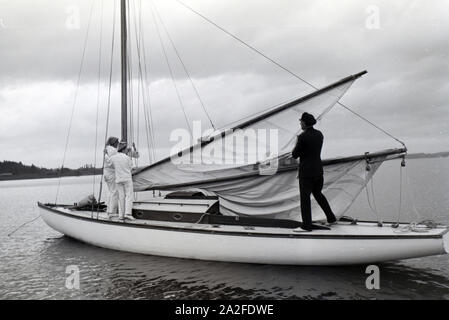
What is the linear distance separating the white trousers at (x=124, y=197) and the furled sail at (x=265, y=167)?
1.14 metres

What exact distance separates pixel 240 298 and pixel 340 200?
3698mm

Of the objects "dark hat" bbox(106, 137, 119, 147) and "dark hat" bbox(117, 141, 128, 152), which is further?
"dark hat" bbox(106, 137, 119, 147)

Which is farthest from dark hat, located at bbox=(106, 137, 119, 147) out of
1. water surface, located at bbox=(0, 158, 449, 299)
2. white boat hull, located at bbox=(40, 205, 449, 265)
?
water surface, located at bbox=(0, 158, 449, 299)

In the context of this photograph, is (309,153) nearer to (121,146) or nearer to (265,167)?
(265,167)

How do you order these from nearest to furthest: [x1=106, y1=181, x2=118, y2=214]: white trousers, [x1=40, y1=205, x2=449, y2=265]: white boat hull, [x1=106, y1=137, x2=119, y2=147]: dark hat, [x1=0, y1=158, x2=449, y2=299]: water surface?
[x1=0, y1=158, x2=449, y2=299]: water surface, [x1=40, y1=205, x2=449, y2=265]: white boat hull, [x1=106, y1=137, x2=119, y2=147]: dark hat, [x1=106, y1=181, x2=118, y2=214]: white trousers

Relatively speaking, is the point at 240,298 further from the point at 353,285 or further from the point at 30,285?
the point at 30,285

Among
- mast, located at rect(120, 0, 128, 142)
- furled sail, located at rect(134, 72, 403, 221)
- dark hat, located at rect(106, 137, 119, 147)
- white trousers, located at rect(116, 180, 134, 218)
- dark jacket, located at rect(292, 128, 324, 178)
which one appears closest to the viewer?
dark jacket, located at rect(292, 128, 324, 178)

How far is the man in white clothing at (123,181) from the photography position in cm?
1024

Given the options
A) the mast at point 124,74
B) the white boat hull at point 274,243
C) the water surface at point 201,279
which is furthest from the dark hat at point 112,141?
the water surface at point 201,279

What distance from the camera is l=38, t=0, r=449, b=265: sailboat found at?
26.8 ft

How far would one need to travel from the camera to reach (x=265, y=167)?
9398mm

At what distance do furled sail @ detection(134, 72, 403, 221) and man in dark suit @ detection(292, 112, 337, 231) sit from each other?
3.49 feet

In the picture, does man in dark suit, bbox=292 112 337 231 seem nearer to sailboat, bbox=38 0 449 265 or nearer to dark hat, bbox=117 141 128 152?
sailboat, bbox=38 0 449 265

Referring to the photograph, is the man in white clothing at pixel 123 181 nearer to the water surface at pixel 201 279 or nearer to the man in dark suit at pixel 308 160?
the water surface at pixel 201 279
